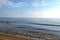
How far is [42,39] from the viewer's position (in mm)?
5688

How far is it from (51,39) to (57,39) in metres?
0.30

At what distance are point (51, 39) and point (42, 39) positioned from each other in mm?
464

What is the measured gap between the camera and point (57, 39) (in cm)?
581

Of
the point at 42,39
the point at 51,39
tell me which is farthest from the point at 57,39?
the point at 42,39

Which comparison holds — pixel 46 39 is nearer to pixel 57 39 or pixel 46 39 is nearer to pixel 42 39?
pixel 42 39

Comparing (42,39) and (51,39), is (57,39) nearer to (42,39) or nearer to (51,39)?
(51,39)

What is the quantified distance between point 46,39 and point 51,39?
10.4 inches

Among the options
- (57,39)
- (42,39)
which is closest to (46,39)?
(42,39)

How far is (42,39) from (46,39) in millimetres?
200

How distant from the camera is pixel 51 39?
19.0 feet

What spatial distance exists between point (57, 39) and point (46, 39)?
1.84ft

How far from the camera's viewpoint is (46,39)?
5.72 metres
